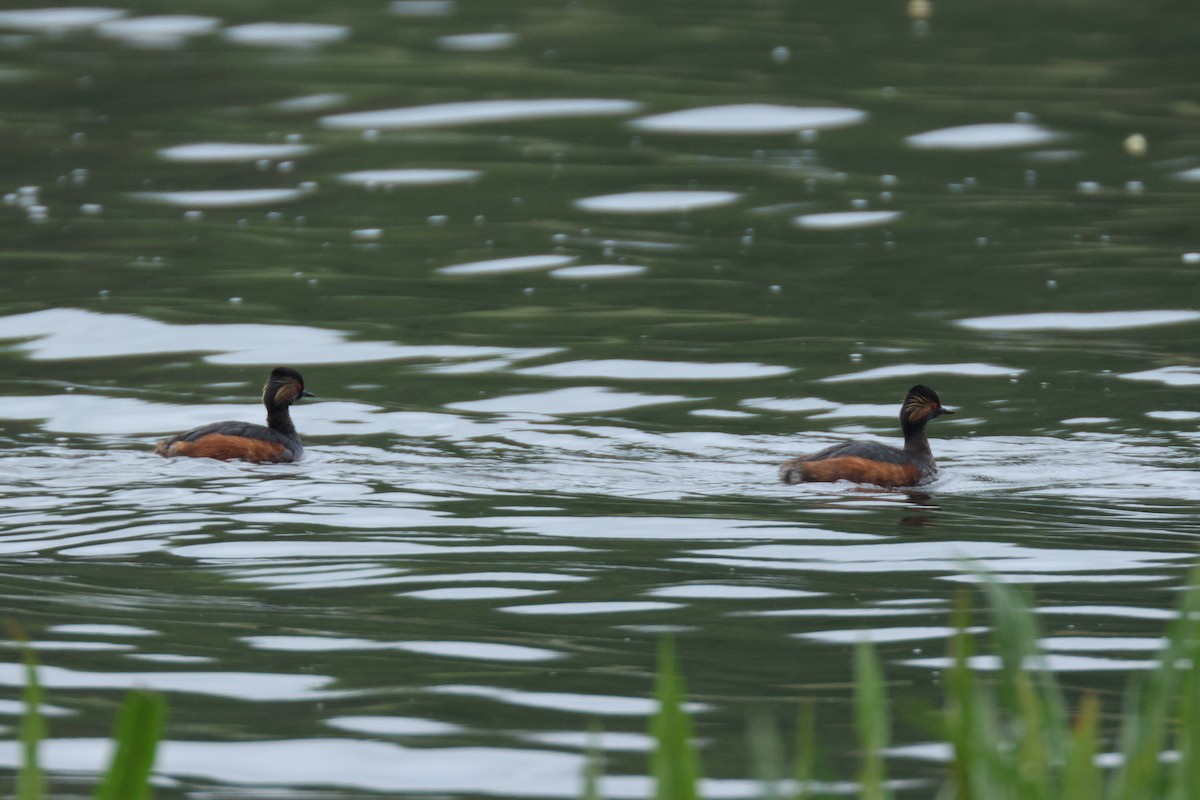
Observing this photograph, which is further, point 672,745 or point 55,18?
point 55,18

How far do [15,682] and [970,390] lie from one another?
8711mm

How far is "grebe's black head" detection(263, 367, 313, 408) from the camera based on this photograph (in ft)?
42.2

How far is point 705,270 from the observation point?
→ 18.0 meters

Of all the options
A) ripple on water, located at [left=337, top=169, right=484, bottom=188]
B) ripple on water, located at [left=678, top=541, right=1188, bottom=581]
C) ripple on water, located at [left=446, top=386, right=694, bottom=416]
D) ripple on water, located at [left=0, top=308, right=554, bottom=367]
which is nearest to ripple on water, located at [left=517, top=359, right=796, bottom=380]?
ripple on water, located at [left=446, top=386, right=694, bottom=416]

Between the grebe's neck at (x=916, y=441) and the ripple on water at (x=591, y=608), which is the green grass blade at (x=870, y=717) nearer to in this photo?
the ripple on water at (x=591, y=608)

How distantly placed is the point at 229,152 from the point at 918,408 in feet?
40.0

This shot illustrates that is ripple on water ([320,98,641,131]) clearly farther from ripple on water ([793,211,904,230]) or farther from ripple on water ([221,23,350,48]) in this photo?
ripple on water ([793,211,904,230])

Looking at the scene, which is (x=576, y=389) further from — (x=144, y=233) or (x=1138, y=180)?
(x=1138, y=180)

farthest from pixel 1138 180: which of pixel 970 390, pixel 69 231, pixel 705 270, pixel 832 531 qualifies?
pixel 832 531

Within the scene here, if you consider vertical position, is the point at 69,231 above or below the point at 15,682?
above

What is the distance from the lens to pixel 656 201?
813 inches

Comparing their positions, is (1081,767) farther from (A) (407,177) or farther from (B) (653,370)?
(A) (407,177)

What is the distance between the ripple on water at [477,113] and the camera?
78.0 feet

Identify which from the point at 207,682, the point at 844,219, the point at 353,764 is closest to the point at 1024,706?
the point at 353,764
